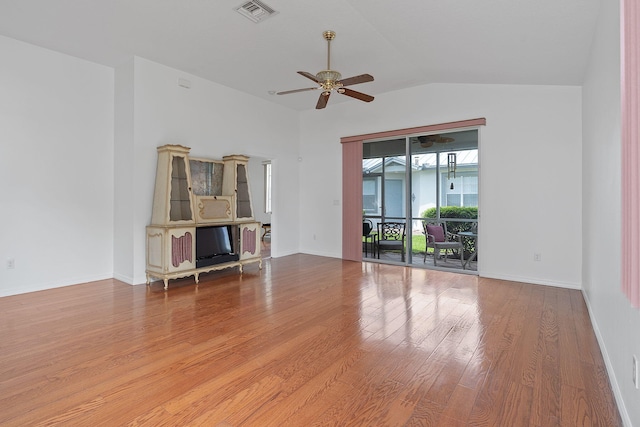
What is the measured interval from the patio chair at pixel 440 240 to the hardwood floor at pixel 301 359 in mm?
1304

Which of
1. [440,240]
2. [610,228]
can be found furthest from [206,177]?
[610,228]

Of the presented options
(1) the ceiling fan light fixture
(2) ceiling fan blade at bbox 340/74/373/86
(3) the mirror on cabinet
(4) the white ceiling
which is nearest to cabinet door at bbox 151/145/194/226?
(3) the mirror on cabinet

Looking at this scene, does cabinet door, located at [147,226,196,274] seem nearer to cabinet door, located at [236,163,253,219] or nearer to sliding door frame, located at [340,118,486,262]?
cabinet door, located at [236,163,253,219]

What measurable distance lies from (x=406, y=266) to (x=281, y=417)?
4358 millimetres

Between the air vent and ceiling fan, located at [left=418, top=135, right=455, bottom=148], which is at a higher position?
the air vent

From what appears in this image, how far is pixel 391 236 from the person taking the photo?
240 inches

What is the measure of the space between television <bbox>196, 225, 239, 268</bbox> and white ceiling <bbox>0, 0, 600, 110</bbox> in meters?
2.45

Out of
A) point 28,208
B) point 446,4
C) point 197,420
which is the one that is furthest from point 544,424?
point 28,208

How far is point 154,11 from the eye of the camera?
3.39 metres

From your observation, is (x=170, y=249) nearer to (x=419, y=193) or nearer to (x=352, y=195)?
(x=352, y=195)

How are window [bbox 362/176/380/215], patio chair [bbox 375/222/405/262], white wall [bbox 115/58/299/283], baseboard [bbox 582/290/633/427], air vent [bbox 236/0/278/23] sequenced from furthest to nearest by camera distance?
1. window [bbox 362/176/380/215]
2. patio chair [bbox 375/222/405/262]
3. white wall [bbox 115/58/299/283]
4. air vent [bbox 236/0/278/23]
5. baseboard [bbox 582/290/633/427]

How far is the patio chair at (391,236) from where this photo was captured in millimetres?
5956

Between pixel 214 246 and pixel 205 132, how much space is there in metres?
1.90

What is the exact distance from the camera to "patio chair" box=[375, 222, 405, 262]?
19.5 feet
